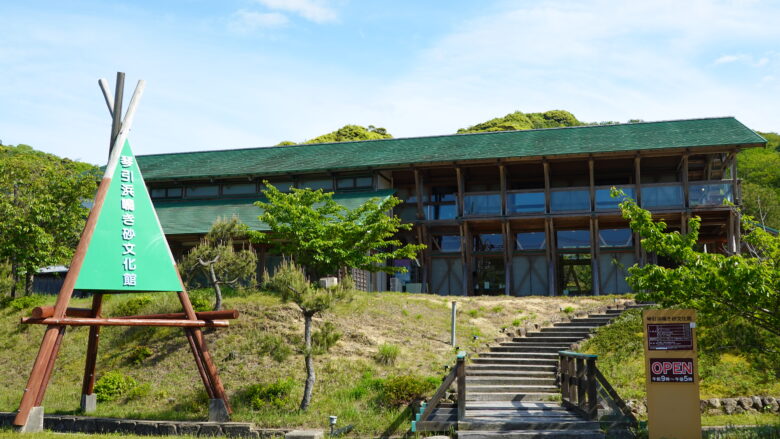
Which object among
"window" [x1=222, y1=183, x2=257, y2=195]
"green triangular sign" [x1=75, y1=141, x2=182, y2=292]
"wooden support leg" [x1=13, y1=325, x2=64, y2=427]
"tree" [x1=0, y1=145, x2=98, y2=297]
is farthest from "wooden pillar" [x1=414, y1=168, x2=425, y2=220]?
"wooden support leg" [x1=13, y1=325, x2=64, y2=427]

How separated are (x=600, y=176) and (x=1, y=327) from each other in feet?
78.8

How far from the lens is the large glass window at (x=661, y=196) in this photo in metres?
27.7

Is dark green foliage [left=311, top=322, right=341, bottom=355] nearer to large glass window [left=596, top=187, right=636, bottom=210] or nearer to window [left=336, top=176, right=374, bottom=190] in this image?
window [left=336, top=176, right=374, bottom=190]

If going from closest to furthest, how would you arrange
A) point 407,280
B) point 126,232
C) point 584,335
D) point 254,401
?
point 126,232, point 254,401, point 584,335, point 407,280

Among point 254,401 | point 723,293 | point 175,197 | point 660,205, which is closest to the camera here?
point 723,293

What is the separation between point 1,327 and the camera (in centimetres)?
2258

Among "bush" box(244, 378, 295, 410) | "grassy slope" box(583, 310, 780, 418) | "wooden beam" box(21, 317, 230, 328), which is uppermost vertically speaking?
"wooden beam" box(21, 317, 230, 328)

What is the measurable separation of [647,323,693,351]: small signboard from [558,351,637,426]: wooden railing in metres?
1.04

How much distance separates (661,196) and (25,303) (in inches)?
942

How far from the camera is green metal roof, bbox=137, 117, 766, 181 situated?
92.1 ft

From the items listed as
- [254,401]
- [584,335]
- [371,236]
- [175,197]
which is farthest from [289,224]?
[175,197]

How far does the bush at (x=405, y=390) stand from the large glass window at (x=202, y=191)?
1968 centimetres

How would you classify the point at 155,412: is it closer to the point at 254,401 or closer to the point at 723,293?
the point at 254,401

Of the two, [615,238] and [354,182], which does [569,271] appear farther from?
[354,182]
